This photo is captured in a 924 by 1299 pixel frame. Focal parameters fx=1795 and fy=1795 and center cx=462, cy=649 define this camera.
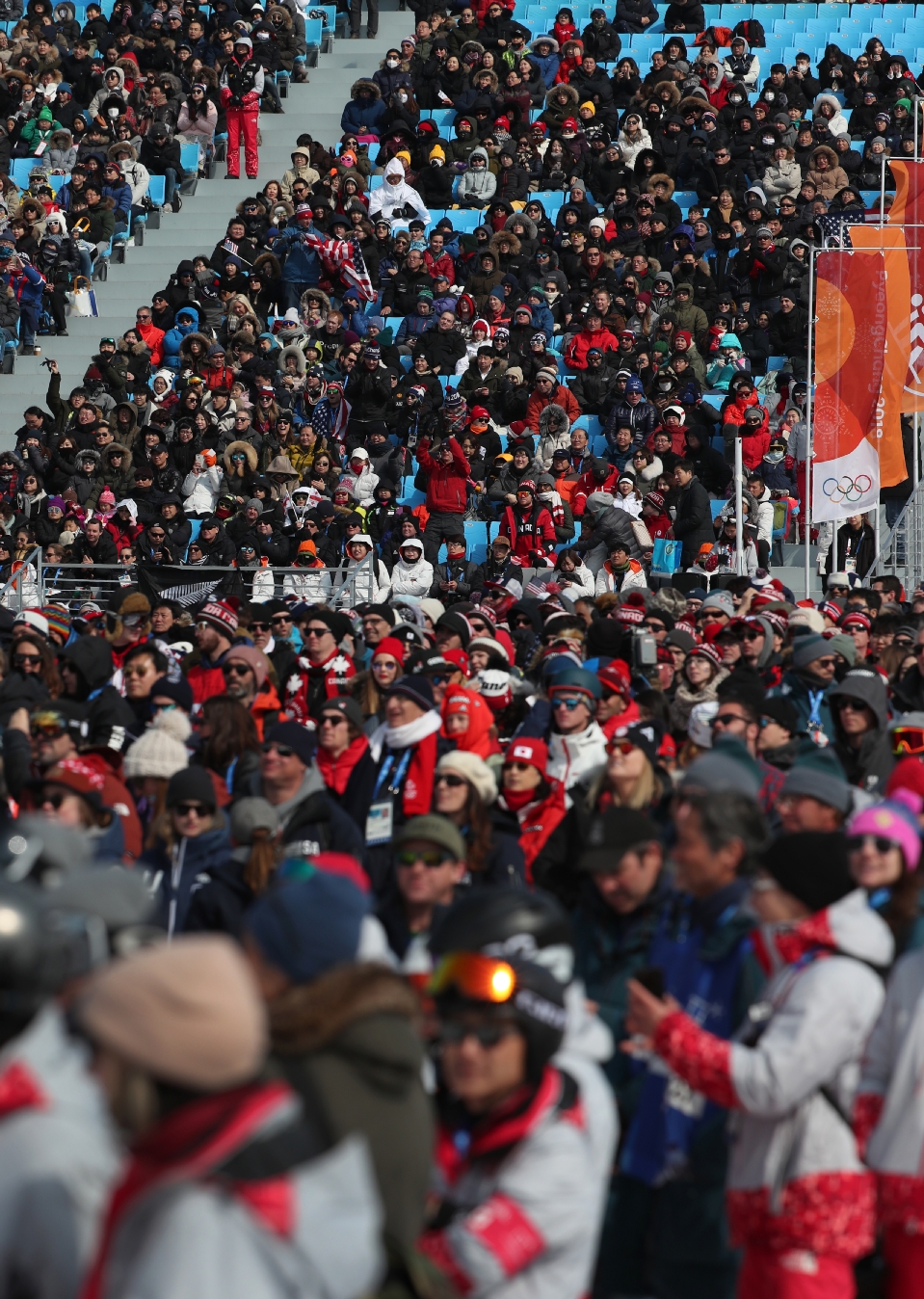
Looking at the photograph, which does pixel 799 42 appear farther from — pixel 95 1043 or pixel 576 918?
pixel 95 1043

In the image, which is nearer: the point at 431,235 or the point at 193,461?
the point at 193,461

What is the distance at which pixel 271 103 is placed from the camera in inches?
1038

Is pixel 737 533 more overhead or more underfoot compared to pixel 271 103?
more underfoot

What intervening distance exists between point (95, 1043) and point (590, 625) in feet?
28.8

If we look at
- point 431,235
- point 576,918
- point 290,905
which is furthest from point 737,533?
point 290,905

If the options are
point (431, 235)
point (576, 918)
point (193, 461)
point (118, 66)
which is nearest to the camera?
point (576, 918)

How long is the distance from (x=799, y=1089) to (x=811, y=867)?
543 millimetres

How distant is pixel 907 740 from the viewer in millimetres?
7719

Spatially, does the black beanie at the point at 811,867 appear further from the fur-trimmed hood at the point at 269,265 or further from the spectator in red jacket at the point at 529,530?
the fur-trimmed hood at the point at 269,265

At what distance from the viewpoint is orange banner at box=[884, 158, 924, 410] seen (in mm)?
16516

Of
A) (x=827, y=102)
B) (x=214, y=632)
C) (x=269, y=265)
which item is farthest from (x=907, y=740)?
(x=827, y=102)

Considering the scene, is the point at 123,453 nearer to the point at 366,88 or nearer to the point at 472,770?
the point at 366,88

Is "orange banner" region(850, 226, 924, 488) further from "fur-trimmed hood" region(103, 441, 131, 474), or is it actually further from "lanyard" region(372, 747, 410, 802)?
"lanyard" region(372, 747, 410, 802)

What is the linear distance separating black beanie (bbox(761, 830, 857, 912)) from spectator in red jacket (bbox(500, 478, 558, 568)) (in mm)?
13192
